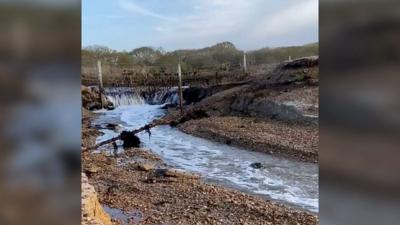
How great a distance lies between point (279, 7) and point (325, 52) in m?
2.54

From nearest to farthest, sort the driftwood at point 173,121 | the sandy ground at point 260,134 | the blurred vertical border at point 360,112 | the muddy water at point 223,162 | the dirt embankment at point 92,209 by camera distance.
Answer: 1. the blurred vertical border at point 360,112
2. the dirt embankment at point 92,209
3. the muddy water at point 223,162
4. the sandy ground at point 260,134
5. the driftwood at point 173,121

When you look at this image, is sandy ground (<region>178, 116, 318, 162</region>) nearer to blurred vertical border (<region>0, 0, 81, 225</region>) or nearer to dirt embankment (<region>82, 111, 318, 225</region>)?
dirt embankment (<region>82, 111, 318, 225</region>)

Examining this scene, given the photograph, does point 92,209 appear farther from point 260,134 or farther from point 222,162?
point 260,134

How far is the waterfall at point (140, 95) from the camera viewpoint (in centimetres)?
331

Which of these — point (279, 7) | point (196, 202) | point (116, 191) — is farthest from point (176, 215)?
point (279, 7)

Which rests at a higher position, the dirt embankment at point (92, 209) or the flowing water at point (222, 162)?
the flowing water at point (222, 162)

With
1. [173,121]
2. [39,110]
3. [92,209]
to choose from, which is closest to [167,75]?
[173,121]

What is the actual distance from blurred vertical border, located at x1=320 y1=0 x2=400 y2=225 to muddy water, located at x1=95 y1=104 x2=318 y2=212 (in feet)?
8.48

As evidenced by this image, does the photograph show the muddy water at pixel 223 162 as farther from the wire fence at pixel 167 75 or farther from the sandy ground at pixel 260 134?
the wire fence at pixel 167 75

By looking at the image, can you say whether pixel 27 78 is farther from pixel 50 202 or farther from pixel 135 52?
pixel 135 52

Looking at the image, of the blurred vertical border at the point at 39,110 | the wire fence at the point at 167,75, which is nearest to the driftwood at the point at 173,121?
the wire fence at the point at 167,75

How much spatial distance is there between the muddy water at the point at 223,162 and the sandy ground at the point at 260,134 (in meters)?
0.06

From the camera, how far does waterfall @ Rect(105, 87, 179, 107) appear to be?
3.31 metres

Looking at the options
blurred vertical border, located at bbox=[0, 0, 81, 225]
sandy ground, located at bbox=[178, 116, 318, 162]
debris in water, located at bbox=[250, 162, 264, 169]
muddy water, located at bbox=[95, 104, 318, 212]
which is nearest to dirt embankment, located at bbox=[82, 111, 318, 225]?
muddy water, located at bbox=[95, 104, 318, 212]
